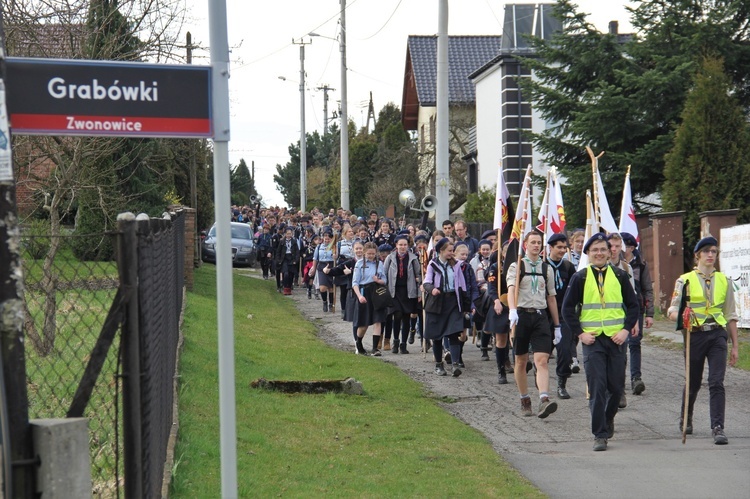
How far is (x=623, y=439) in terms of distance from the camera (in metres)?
10.4

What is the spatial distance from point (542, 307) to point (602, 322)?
1.73 m

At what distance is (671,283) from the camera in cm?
2212

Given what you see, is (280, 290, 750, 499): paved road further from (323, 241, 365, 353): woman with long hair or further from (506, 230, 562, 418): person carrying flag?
(323, 241, 365, 353): woman with long hair

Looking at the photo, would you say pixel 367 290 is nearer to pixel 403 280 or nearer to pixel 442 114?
pixel 403 280

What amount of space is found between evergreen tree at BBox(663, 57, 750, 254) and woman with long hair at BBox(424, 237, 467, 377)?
8.67 m

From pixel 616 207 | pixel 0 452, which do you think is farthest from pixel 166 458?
pixel 616 207

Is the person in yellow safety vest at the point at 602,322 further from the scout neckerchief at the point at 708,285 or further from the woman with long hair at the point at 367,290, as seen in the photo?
the woman with long hair at the point at 367,290

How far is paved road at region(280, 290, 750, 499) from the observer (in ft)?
27.8

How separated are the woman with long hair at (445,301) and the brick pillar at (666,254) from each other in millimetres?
7799

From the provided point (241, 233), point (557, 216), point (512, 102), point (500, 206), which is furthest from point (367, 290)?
point (512, 102)

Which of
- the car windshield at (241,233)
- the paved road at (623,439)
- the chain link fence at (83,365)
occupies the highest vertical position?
the car windshield at (241,233)

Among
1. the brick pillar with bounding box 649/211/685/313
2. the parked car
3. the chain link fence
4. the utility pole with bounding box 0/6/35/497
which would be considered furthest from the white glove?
the parked car

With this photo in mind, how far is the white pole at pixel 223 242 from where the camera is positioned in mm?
4973

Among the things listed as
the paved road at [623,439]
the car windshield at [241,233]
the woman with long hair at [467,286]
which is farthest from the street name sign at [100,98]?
the car windshield at [241,233]
